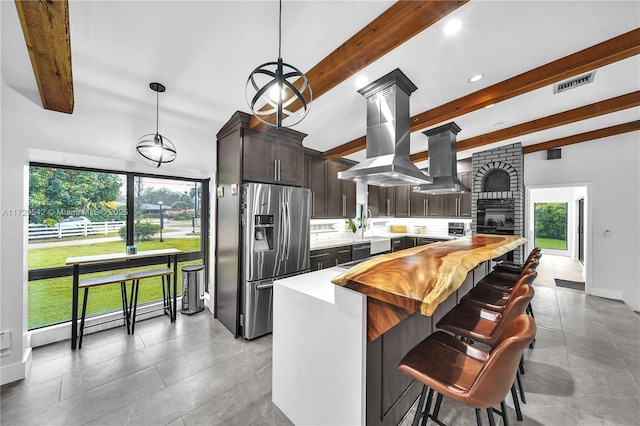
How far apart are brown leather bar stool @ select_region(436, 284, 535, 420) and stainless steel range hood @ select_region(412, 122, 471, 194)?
2251 mm

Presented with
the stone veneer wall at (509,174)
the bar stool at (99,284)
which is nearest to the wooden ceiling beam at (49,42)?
the bar stool at (99,284)

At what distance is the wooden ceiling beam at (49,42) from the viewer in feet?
3.87

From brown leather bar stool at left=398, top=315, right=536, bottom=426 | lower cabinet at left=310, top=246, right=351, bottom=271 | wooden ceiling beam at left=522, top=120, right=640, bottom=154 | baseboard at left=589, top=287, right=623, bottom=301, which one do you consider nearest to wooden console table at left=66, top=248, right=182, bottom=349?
lower cabinet at left=310, top=246, right=351, bottom=271

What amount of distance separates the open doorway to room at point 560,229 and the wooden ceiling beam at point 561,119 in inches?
117

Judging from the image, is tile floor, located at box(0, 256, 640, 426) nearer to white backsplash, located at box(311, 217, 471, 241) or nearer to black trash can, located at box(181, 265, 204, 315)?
black trash can, located at box(181, 265, 204, 315)

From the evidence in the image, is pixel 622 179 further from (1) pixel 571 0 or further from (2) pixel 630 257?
(1) pixel 571 0

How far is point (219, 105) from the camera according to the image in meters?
2.65

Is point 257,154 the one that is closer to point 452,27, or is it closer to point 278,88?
Result: point 278,88

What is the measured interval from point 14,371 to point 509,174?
24.1 ft

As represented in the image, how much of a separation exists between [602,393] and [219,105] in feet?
14.3

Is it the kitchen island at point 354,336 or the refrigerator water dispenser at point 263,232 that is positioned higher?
the refrigerator water dispenser at point 263,232

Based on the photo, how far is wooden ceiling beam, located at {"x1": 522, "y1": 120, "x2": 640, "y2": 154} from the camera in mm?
3925

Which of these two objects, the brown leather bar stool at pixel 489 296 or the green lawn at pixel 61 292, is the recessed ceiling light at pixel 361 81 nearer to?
the brown leather bar stool at pixel 489 296

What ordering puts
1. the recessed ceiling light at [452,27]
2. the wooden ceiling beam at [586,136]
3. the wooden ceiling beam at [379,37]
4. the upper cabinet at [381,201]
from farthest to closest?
the upper cabinet at [381,201], the wooden ceiling beam at [586,136], the recessed ceiling light at [452,27], the wooden ceiling beam at [379,37]
